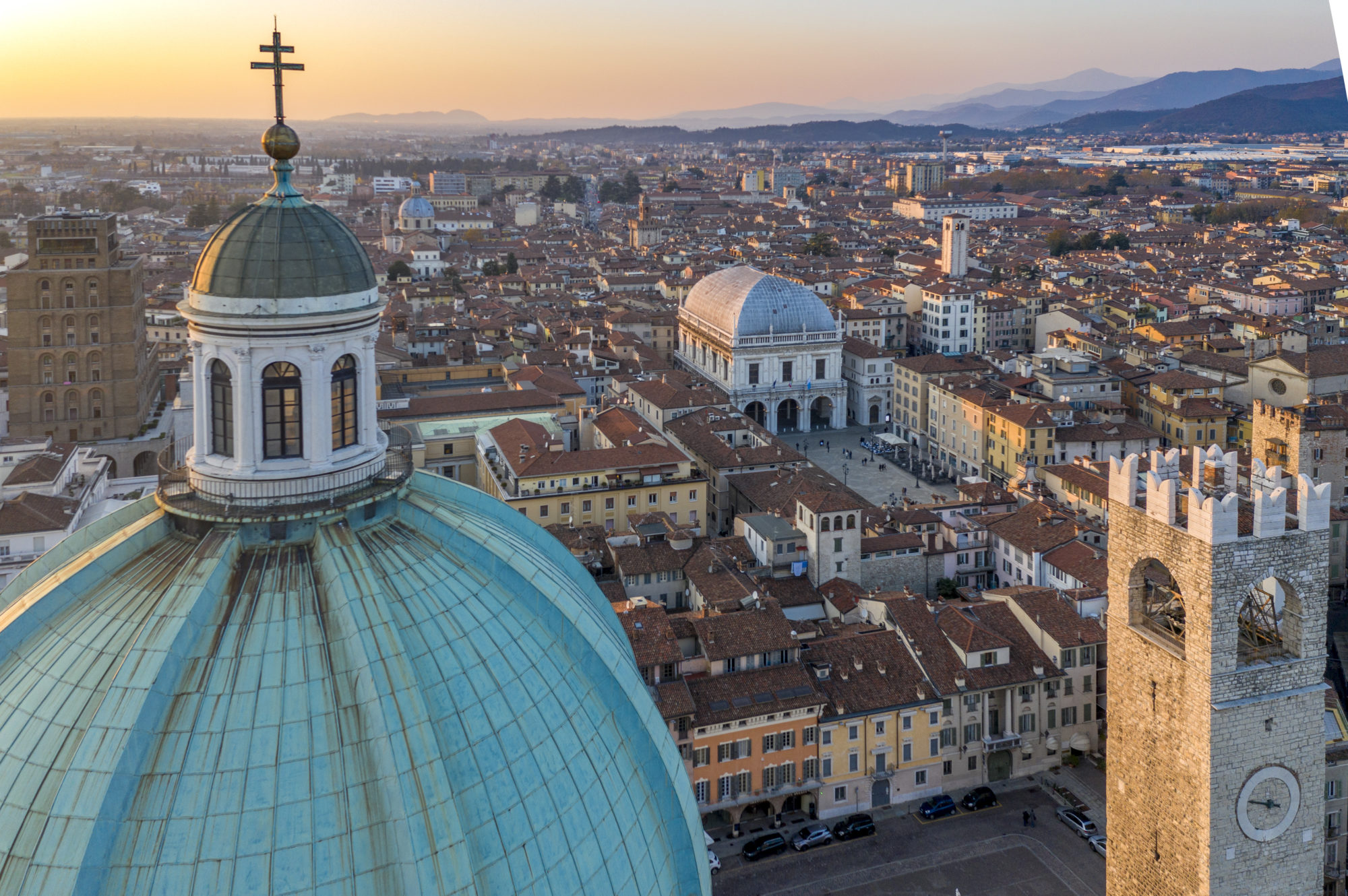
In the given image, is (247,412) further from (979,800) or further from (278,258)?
(979,800)

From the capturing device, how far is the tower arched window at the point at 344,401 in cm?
605

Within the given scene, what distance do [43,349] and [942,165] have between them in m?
117

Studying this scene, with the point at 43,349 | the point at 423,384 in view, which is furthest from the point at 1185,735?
the point at 43,349

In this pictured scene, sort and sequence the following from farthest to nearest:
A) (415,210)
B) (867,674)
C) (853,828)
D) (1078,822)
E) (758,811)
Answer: (415,210)
(867,674)
(758,811)
(1078,822)
(853,828)

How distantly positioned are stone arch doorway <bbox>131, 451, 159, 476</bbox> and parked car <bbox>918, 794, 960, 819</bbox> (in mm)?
23421

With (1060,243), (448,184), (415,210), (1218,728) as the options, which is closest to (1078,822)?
(1218,728)

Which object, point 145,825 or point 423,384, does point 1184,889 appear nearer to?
point 145,825

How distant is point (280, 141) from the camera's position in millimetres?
6234

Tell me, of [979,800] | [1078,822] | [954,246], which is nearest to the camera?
[1078,822]

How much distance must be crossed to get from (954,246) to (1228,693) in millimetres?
50738

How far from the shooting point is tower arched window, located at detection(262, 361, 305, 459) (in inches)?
232

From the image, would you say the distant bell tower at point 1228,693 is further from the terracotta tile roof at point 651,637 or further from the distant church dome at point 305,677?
the terracotta tile roof at point 651,637

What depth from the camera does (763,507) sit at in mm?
25406

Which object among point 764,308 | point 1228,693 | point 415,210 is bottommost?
point 1228,693
